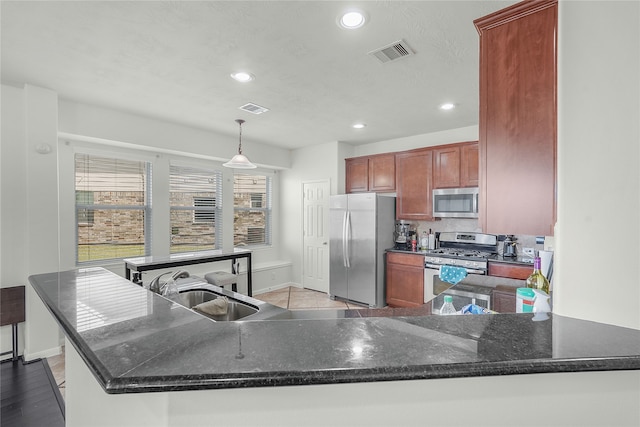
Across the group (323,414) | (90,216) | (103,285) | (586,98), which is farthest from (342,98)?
(90,216)

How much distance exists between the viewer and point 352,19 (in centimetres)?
184

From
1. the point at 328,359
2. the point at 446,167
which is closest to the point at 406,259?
the point at 446,167

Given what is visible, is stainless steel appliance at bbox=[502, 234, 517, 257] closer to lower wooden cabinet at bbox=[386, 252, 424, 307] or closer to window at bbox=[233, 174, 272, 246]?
lower wooden cabinet at bbox=[386, 252, 424, 307]

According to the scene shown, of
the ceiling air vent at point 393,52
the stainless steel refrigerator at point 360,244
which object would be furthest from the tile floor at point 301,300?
the ceiling air vent at point 393,52

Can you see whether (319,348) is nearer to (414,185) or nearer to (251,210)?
(414,185)

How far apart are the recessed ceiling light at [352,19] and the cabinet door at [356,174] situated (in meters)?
3.10

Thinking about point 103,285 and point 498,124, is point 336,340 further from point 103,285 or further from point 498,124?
point 498,124

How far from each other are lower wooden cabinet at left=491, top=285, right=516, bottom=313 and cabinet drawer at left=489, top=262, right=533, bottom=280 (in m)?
1.40

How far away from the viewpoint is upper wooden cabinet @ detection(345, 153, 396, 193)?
469cm

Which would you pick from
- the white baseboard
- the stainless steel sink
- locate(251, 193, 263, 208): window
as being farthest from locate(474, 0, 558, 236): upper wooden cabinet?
locate(251, 193, 263, 208): window

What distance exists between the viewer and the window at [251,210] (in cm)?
530

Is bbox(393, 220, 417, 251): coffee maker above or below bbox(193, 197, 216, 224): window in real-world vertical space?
below

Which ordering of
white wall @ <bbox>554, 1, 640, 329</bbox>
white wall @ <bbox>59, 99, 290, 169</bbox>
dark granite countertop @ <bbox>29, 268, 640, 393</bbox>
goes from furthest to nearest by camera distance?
1. white wall @ <bbox>59, 99, 290, 169</bbox>
2. white wall @ <bbox>554, 1, 640, 329</bbox>
3. dark granite countertop @ <bbox>29, 268, 640, 393</bbox>

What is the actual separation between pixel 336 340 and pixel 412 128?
13.2 ft
